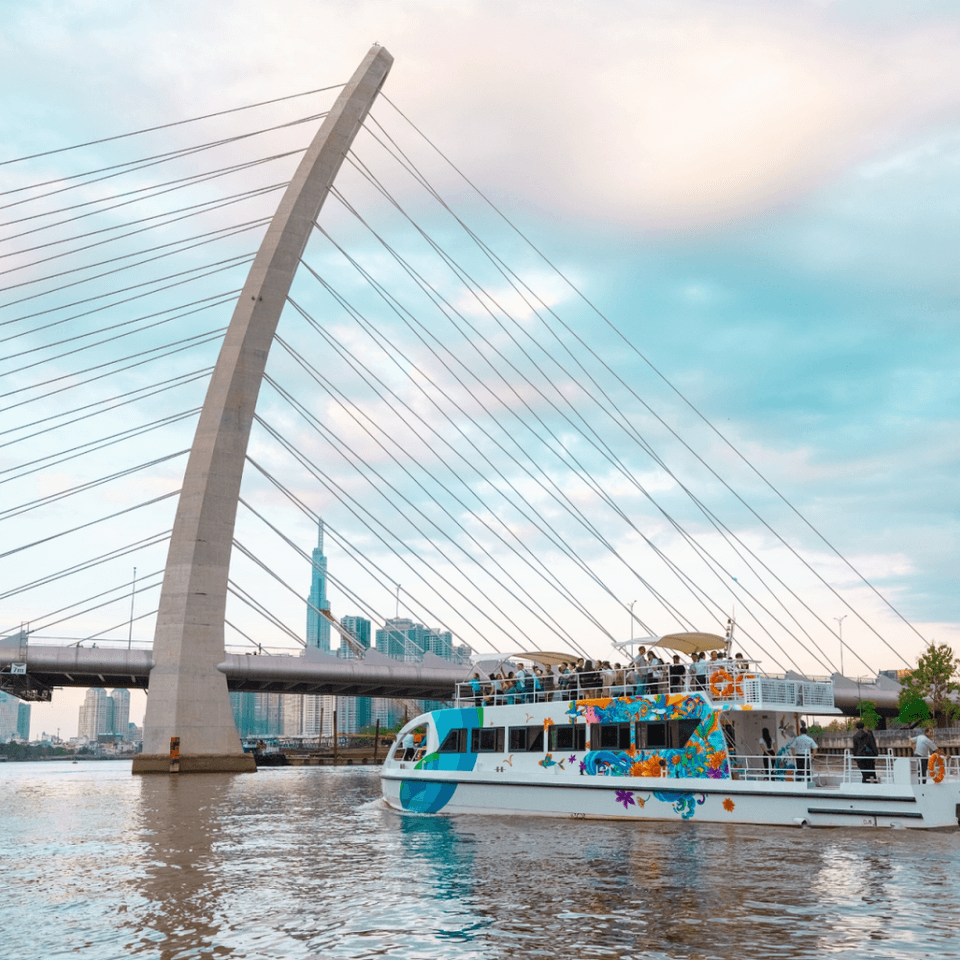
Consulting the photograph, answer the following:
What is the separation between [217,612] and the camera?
48.0 m

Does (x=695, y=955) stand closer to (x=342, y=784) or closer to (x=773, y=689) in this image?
(x=773, y=689)

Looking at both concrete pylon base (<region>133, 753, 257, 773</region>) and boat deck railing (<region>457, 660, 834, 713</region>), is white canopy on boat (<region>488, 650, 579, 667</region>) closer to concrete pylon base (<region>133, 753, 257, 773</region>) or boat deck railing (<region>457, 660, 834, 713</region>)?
boat deck railing (<region>457, 660, 834, 713</region>)

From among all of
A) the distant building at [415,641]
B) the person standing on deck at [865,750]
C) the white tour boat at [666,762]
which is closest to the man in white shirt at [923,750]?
the white tour boat at [666,762]

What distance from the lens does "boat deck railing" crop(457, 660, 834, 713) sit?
23.1 metres

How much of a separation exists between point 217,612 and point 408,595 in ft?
34.6

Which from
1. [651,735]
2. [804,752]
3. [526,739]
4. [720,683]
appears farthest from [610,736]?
[804,752]

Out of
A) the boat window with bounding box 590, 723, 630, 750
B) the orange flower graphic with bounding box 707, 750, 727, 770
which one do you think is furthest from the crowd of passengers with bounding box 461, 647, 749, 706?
Result: the orange flower graphic with bounding box 707, 750, 727, 770

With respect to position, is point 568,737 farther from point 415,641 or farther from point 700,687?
point 415,641

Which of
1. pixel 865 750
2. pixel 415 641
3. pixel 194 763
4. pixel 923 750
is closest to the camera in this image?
pixel 923 750

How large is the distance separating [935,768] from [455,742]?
42.9ft

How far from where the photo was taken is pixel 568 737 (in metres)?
25.8

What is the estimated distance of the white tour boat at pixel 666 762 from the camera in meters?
21.4

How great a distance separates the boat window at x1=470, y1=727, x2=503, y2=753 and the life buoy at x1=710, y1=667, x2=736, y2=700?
6.72 meters

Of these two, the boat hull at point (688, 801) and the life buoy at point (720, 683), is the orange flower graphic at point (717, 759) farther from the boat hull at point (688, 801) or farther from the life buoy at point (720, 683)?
the life buoy at point (720, 683)
